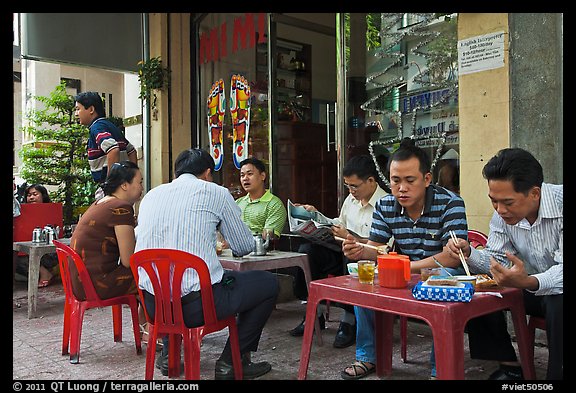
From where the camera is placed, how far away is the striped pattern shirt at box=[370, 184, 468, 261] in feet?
9.51

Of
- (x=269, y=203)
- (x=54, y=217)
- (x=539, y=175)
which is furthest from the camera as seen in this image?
(x=54, y=217)

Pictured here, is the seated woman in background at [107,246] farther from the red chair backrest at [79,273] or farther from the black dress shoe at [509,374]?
the black dress shoe at [509,374]

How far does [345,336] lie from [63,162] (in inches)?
277

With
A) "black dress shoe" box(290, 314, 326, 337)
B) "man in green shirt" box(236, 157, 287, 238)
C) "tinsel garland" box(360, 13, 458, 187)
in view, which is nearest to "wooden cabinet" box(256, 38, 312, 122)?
"tinsel garland" box(360, 13, 458, 187)

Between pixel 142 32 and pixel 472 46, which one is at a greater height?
pixel 142 32

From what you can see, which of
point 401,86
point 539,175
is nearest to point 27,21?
point 401,86

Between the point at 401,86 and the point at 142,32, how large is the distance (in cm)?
458

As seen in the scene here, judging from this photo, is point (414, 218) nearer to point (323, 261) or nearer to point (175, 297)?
point (175, 297)

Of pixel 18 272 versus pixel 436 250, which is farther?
pixel 18 272

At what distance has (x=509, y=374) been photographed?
110 inches

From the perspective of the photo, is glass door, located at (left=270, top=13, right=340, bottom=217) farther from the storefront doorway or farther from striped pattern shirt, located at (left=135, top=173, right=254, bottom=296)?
striped pattern shirt, located at (left=135, top=173, right=254, bottom=296)
